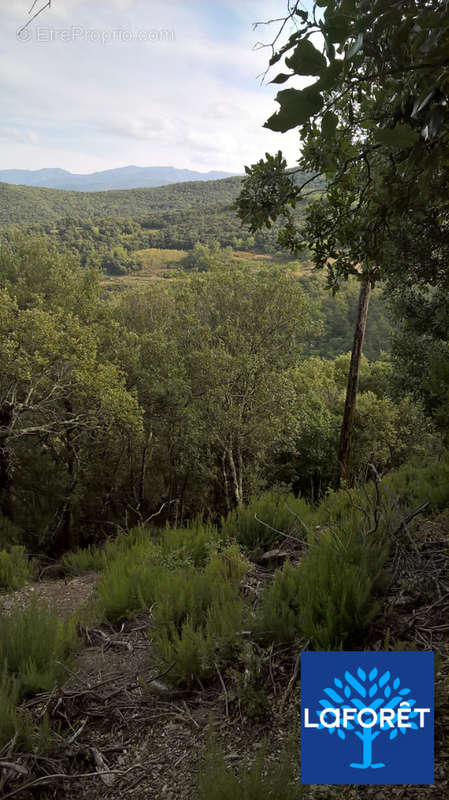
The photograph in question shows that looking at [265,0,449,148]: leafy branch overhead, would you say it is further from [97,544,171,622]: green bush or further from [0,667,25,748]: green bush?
[97,544,171,622]: green bush

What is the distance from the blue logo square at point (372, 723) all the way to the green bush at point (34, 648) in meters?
1.63

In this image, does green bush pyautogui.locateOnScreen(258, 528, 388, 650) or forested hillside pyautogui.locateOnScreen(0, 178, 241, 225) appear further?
forested hillside pyautogui.locateOnScreen(0, 178, 241, 225)

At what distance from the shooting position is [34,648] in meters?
3.06

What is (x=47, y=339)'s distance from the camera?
35.5ft

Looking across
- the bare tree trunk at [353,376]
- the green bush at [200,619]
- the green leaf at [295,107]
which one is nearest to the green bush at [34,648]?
the green bush at [200,619]

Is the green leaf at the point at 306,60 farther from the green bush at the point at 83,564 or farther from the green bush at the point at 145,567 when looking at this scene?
the green bush at the point at 83,564

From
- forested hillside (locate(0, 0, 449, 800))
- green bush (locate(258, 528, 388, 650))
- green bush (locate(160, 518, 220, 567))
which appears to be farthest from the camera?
green bush (locate(160, 518, 220, 567))

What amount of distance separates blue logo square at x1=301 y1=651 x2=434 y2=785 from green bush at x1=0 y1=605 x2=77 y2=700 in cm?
163

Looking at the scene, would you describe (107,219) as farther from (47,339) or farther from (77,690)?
(77,690)

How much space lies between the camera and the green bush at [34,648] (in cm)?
282

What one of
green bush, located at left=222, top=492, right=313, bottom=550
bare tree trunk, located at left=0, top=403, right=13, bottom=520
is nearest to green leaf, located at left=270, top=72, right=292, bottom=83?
green bush, located at left=222, top=492, right=313, bottom=550

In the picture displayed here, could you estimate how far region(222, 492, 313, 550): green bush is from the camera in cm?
515

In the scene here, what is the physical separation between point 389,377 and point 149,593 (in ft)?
29.8

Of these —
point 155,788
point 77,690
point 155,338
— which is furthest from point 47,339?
point 155,788
